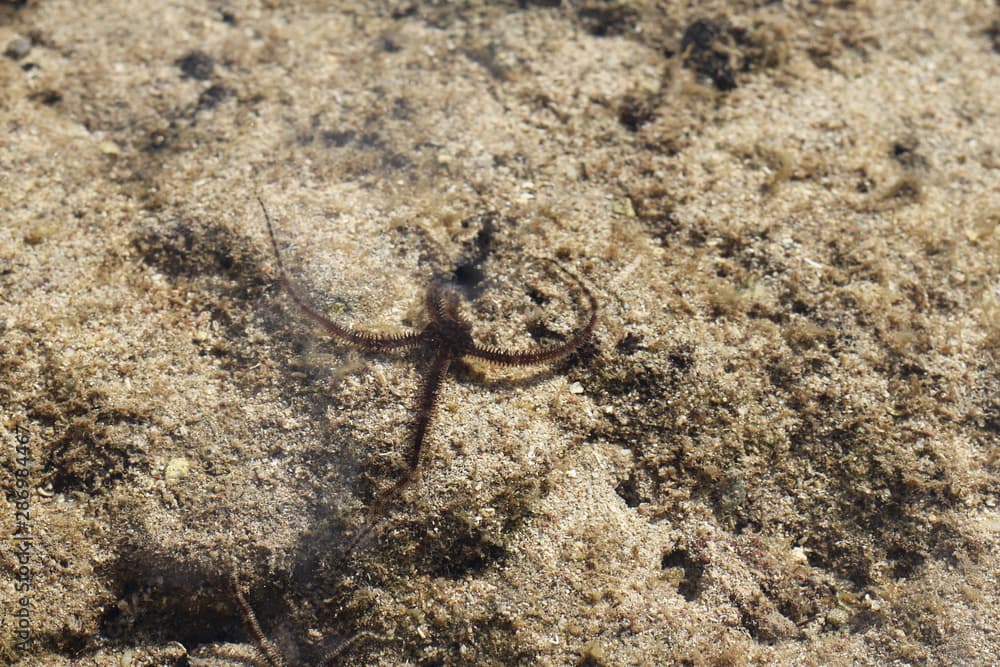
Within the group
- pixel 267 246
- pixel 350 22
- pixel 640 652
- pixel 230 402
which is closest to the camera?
pixel 640 652

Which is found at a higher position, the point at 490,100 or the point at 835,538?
the point at 490,100

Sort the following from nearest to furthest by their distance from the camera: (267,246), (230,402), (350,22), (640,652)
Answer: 1. (640,652)
2. (230,402)
3. (267,246)
4. (350,22)

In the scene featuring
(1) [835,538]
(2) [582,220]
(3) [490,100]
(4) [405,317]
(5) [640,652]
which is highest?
(3) [490,100]

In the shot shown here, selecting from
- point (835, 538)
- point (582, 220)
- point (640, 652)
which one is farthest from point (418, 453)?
point (835, 538)

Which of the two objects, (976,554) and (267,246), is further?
(267,246)

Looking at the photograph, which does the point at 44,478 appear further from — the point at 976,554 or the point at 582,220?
the point at 976,554

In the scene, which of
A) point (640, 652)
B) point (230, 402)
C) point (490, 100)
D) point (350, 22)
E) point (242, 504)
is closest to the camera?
point (640, 652)

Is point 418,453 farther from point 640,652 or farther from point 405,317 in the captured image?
point 640,652

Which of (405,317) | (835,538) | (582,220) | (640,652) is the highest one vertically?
(582,220)

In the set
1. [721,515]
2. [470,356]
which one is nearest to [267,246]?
[470,356]
